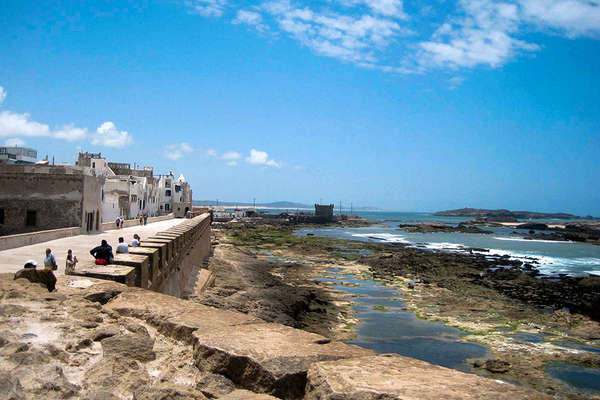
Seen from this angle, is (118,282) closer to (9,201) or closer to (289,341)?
(289,341)

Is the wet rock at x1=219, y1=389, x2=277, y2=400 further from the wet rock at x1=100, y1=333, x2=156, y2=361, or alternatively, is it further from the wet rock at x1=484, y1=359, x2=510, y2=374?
the wet rock at x1=484, y1=359, x2=510, y2=374


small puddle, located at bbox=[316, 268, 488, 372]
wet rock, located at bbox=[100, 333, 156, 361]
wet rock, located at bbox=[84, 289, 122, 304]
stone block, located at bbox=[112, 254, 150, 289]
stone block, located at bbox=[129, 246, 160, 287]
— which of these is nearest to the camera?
wet rock, located at bbox=[100, 333, 156, 361]

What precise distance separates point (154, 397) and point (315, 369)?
1.15 metres

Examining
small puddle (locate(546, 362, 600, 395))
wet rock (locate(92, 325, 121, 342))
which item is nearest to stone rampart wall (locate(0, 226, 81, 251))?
wet rock (locate(92, 325, 121, 342))

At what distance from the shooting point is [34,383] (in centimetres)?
301

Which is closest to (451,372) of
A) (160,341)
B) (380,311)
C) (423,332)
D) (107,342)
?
(160,341)

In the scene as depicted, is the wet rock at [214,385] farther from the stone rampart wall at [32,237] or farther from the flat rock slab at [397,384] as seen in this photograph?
Result: the stone rampart wall at [32,237]

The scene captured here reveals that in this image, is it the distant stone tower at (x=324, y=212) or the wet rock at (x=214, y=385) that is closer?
the wet rock at (x=214, y=385)

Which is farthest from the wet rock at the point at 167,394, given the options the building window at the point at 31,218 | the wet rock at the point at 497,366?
the building window at the point at 31,218

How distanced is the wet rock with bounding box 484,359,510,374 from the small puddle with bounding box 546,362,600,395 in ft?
3.76

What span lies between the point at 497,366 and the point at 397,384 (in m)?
11.8

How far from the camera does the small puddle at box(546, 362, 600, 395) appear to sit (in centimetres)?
1182

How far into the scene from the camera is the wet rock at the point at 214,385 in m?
3.18

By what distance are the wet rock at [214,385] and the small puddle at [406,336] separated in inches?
432
